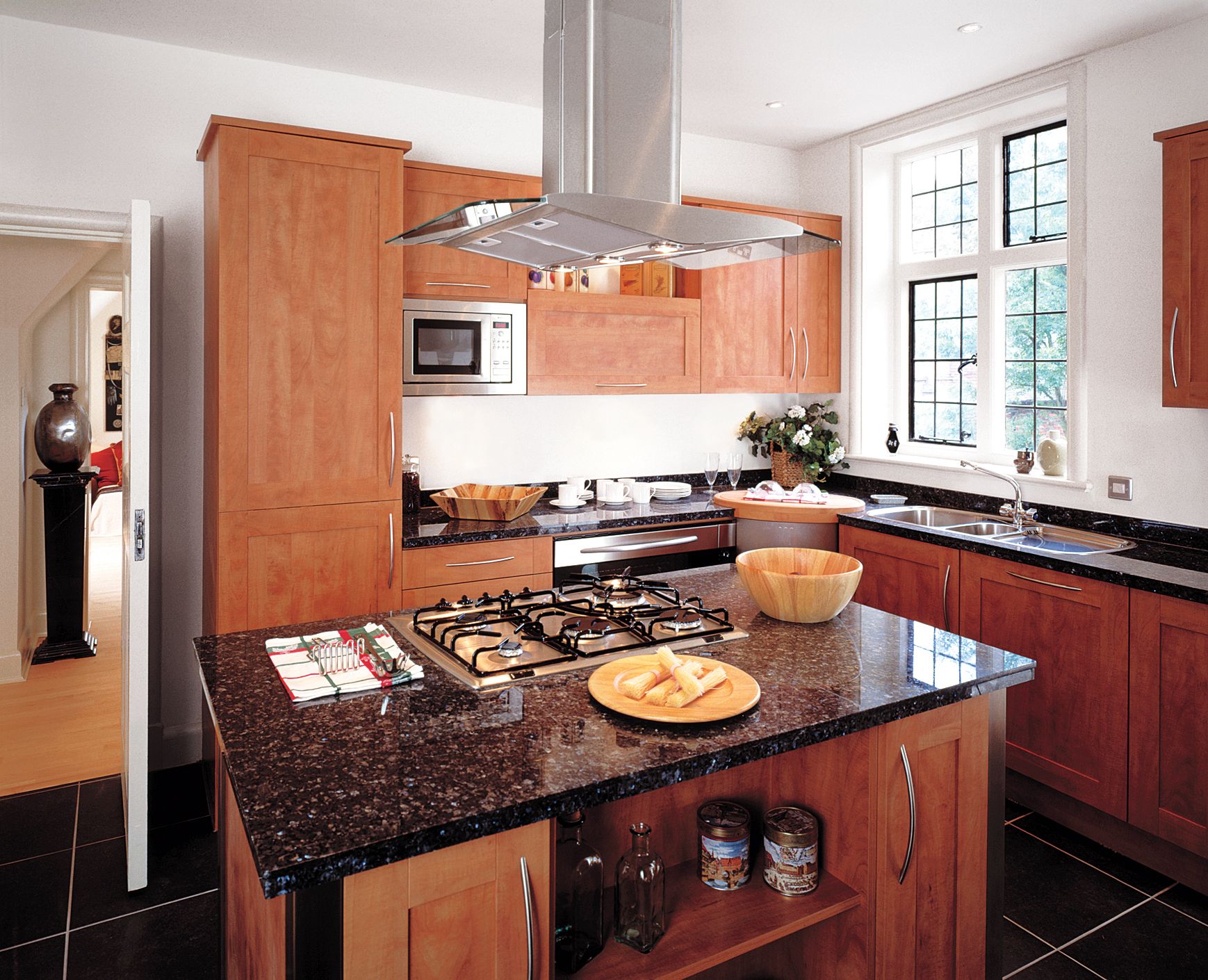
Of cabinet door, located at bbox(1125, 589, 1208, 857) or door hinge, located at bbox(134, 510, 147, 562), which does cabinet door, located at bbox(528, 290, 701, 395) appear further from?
cabinet door, located at bbox(1125, 589, 1208, 857)

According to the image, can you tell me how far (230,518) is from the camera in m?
3.03

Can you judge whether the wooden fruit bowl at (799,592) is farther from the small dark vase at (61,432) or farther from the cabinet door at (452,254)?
the small dark vase at (61,432)

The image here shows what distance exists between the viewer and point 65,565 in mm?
4887

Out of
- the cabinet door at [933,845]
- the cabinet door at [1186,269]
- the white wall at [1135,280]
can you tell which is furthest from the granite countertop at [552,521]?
the cabinet door at [933,845]

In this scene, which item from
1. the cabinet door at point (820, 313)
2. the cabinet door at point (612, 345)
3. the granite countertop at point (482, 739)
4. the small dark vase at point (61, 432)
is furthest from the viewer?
the small dark vase at point (61, 432)

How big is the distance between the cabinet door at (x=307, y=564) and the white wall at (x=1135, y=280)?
9.29ft

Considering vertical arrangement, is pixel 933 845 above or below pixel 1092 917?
above

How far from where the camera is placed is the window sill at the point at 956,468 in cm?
361

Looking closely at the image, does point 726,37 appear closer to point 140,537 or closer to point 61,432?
point 140,537

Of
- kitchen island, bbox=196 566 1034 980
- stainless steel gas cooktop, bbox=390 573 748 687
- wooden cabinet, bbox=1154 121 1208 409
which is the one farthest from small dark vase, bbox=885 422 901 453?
stainless steel gas cooktop, bbox=390 573 748 687

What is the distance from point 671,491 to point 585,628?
2.37m

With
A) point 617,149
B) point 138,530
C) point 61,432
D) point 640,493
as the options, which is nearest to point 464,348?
point 640,493

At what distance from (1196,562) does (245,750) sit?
300cm

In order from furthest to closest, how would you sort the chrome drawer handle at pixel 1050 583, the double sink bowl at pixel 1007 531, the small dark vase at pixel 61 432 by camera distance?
1. the small dark vase at pixel 61 432
2. the double sink bowl at pixel 1007 531
3. the chrome drawer handle at pixel 1050 583
